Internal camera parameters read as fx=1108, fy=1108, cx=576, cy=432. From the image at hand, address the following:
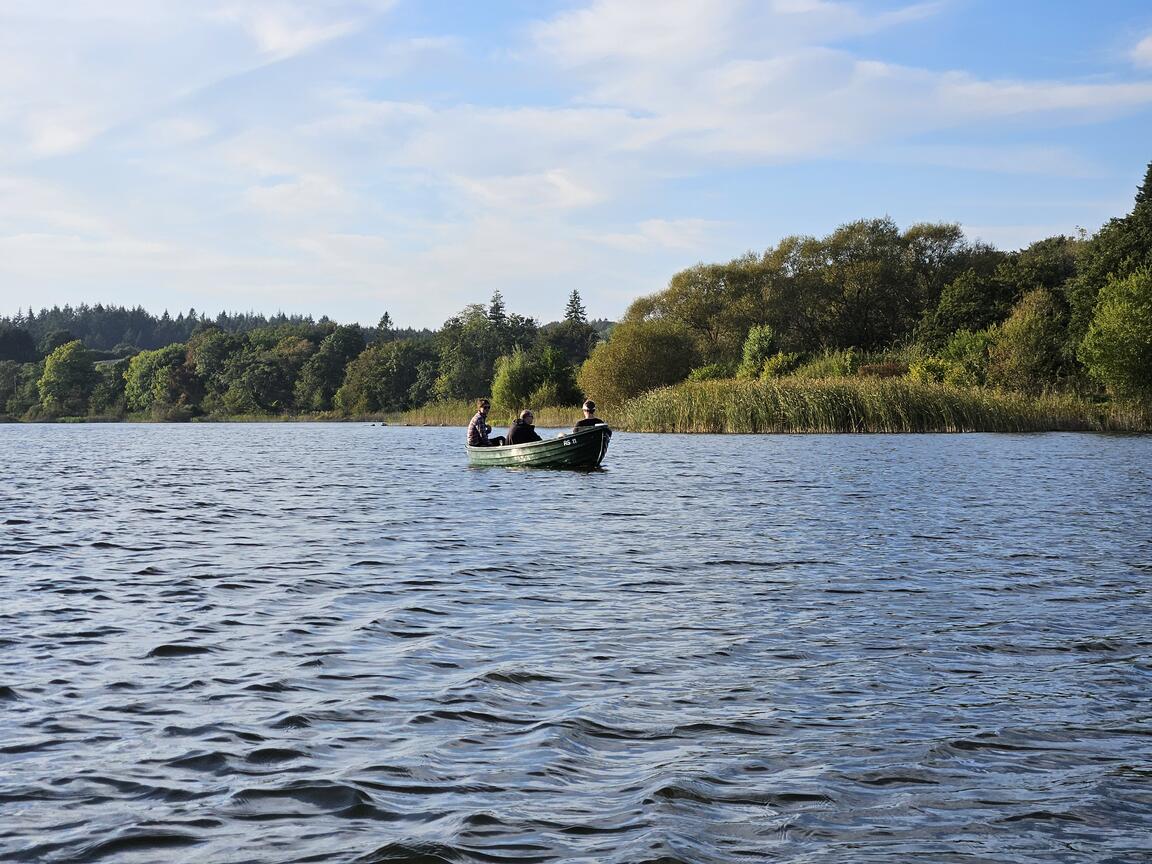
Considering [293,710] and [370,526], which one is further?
[370,526]

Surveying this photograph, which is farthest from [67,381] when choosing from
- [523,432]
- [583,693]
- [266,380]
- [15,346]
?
[583,693]

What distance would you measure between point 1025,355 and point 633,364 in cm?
2361

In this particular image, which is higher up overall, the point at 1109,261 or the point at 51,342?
the point at 51,342

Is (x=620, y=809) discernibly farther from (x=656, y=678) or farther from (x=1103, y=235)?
(x=1103, y=235)

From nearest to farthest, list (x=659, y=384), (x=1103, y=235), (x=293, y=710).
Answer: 1. (x=293, y=710)
2. (x=1103, y=235)
3. (x=659, y=384)

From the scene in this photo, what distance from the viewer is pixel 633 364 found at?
6831 cm

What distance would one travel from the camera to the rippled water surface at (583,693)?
473 cm

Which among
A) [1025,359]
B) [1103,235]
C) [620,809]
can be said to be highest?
[1103,235]

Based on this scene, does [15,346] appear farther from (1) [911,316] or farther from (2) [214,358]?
(1) [911,316]

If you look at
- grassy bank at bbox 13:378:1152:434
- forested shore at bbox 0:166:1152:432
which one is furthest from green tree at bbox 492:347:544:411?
grassy bank at bbox 13:378:1152:434

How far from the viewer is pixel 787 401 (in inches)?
1779

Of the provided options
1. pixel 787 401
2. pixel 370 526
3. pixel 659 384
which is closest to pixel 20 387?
pixel 659 384

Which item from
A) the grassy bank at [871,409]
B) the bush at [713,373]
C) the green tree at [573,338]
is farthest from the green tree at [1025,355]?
the green tree at [573,338]

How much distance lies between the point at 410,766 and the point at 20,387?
154131mm
